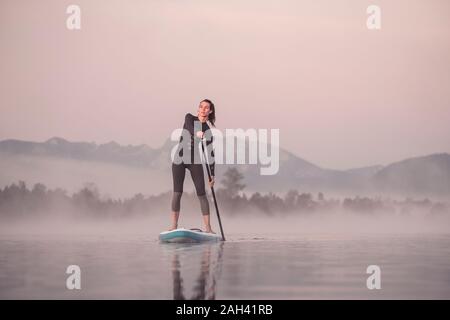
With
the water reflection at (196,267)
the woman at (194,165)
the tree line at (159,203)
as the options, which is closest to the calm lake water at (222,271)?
the water reflection at (196,267)

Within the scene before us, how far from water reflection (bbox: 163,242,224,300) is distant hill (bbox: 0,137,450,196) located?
3.86 metres

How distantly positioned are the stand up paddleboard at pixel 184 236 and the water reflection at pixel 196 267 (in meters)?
0.08

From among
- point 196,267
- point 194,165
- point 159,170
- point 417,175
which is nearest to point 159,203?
point 159,170

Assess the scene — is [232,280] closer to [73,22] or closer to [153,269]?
[153,269]

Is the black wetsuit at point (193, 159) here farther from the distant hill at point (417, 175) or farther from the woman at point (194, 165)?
the distant hill at point (417, 175)

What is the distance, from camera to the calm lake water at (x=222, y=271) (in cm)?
321

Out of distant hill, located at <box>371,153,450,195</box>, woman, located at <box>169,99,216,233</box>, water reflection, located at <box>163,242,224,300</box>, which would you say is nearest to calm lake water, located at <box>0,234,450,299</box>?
water reflection, located at <box>163,242,224,300</box>

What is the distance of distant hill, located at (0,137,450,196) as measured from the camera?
9820 millimetres

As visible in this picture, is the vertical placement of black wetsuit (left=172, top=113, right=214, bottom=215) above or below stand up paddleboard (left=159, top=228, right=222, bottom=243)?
above

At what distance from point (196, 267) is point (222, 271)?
0.26 meters

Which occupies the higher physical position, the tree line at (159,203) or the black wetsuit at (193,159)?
the black wetsuit at (193,159)

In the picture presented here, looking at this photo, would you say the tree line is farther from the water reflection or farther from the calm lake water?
the calm lake water

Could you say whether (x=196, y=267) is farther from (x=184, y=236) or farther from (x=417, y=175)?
(x=417, y=175)
